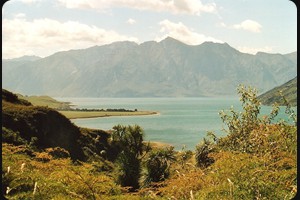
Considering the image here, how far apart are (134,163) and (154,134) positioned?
63.5 m

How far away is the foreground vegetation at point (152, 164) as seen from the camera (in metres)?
5.98

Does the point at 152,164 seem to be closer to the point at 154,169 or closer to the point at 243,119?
the point at 154,169

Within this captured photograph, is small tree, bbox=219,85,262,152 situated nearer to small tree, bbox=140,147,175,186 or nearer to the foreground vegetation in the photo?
the foreground vegetation

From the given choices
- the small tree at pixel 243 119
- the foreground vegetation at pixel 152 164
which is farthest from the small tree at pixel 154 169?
the small tree at pixel 243 119

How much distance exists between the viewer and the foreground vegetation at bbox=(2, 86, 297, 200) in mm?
5984

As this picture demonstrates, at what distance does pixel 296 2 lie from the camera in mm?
4184

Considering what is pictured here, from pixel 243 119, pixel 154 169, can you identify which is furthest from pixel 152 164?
pixel 243 119

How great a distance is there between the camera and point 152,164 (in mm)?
24125

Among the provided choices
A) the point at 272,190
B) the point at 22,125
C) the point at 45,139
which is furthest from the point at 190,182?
the point at 45,139

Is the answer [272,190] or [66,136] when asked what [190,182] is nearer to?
[272,190]

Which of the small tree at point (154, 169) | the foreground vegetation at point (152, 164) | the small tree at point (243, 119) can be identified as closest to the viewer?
the foreground vegetation at point (152, 164)

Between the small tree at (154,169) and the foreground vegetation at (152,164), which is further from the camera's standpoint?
the small tree at (154,169)

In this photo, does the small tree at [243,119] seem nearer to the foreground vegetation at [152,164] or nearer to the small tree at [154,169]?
the foreground vegetation at [152,164]

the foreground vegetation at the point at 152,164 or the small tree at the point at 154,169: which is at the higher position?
the foreground vegetation at the point at 152,164
